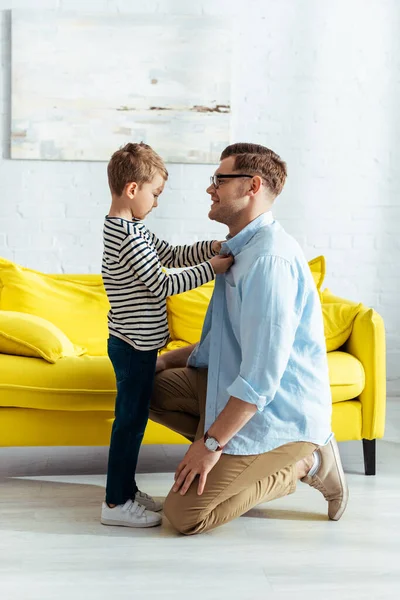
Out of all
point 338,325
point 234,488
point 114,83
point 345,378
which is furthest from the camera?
point 114,83

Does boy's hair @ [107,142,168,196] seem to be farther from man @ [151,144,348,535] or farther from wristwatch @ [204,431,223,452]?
wristwatch @ [204,431,223,452]

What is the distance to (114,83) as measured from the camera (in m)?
4.03

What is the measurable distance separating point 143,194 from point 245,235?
0.32m

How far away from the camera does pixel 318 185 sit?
4270mm

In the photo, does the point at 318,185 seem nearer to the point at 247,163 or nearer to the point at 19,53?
the point at 19,53

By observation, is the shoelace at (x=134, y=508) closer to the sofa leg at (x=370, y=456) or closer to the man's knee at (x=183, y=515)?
the man's knee at (x=183, y=515)

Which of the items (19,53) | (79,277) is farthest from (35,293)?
(19,53)

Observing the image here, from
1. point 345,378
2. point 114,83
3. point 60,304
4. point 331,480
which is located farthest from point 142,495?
point 114,83

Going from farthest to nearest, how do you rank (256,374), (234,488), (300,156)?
(300,156), (234,488), (256,374)

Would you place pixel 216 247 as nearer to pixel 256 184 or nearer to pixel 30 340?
pixel 256 184

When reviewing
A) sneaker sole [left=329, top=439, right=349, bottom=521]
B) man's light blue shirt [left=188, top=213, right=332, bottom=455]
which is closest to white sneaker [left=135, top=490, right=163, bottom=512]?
man's light blue shirt [left=188, top=213, right=332, bottom=455]

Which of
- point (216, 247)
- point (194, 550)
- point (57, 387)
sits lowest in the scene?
point (194, 550)

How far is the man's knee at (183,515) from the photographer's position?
2.31m

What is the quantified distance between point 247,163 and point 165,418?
2.90 ft
